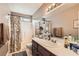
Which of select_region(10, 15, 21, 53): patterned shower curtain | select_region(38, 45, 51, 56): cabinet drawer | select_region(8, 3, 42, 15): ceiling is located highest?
select_region(8, 3, 42, 15): ceiling

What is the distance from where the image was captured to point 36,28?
1900mm

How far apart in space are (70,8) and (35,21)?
51 cm

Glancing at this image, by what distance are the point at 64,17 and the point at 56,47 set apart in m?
0.42

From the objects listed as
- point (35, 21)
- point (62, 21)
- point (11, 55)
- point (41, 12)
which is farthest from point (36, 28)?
point (11, 55)

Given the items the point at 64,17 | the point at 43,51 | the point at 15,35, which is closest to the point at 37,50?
the point at 43,51

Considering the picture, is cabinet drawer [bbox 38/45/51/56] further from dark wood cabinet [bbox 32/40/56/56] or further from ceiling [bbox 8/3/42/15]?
ceiling [bbox 8/3/42/15]

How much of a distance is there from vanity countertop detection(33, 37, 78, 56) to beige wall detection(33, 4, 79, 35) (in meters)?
0.17

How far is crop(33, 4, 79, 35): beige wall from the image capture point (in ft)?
5.74

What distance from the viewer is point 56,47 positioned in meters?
1.80

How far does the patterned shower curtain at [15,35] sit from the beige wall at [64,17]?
0.27 metres

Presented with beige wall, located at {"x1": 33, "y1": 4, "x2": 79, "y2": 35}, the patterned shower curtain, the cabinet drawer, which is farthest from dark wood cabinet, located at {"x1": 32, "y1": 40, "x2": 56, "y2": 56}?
beige wall, located at {"x1": 33, "y1": 4, "x2": 79, "y2": 35}

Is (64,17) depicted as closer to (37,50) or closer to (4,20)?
(37,50)

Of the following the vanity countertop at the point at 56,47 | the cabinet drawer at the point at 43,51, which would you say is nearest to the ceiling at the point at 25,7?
the vanity countertop at the point at 56,47

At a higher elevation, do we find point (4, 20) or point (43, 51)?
point (4, 20)
